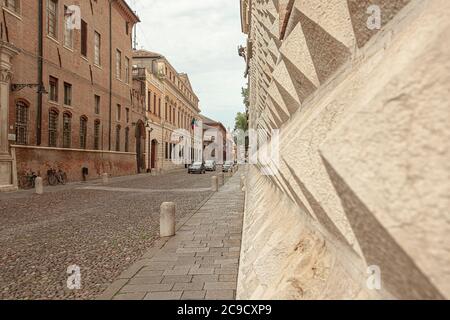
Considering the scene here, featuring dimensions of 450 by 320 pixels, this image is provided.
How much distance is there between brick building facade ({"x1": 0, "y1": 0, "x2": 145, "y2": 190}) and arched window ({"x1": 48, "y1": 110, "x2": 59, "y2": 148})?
0.18ft

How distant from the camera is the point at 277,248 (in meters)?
1.28

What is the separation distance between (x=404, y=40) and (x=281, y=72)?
3.32 feet

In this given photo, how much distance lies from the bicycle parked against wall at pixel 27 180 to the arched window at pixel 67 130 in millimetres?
3936

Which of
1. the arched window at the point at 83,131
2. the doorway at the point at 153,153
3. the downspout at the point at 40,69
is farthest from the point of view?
the doorway at the point at 153,153

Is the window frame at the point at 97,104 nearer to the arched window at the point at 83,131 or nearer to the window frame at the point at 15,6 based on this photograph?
the arched window at the point at 83,131

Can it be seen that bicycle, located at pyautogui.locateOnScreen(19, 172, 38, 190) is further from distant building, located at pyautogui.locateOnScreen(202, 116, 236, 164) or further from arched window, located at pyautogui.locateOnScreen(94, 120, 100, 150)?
distant building, located at pyautogui.locateOnScreen(202, 116, 236, 164)

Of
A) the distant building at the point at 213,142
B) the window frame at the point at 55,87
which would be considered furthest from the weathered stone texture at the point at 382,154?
the distant building at the point at 213,142

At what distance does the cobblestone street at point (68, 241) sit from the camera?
4.48 m

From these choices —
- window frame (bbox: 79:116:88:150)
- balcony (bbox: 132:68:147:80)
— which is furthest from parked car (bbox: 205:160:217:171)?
window frame (bbox: 79:116:88:150)

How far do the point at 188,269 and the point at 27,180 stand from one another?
1532cm

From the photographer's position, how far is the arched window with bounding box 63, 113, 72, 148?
2106 centimetres

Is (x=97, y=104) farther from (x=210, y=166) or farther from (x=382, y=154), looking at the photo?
(x=382, y=154)
